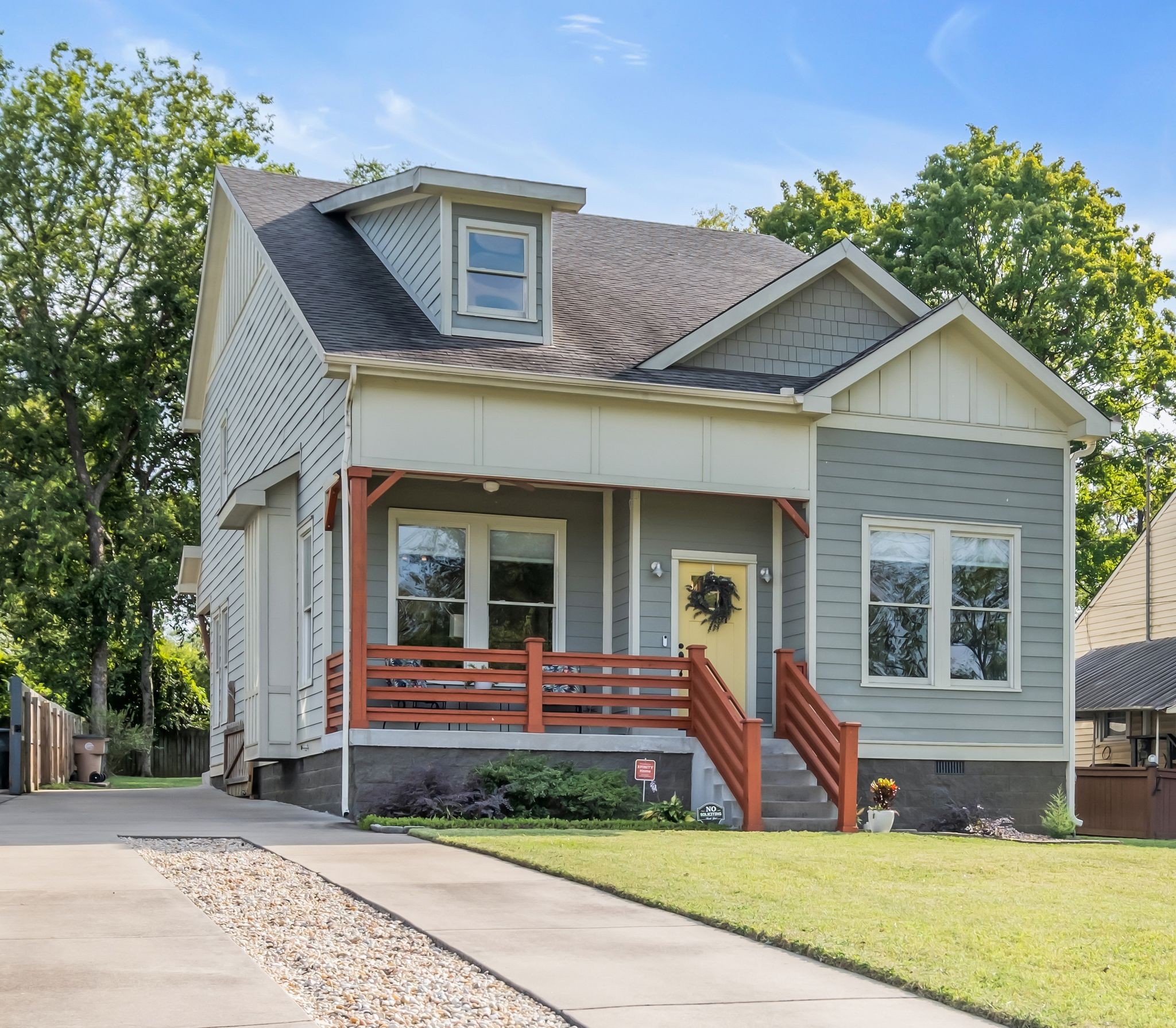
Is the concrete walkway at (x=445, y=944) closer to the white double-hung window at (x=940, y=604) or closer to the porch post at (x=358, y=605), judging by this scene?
the porch post at (x=358, y=605)

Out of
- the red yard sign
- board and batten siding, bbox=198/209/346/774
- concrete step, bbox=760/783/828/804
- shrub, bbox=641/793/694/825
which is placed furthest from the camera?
board and batten siding, bbox=198/209/346/774

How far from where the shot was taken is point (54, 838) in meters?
11.8

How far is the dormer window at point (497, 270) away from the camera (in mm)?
16906

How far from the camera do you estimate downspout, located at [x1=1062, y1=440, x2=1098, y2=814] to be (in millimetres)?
17453

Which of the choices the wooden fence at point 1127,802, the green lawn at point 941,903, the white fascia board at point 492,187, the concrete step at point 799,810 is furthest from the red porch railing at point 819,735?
the wooden fence at point 1127,802

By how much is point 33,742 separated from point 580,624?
8372 mm

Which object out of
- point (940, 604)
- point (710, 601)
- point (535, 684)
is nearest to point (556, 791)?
point (535, 684)

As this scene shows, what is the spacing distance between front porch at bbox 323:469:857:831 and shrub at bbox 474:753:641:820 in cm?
51

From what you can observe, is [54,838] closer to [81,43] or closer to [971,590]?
[971,590]

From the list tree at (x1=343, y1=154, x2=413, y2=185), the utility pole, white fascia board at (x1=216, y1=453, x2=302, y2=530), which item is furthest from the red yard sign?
tree at (x1=343, y1=154, x2=413, y2=185)

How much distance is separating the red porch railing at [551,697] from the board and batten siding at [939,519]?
1731mm

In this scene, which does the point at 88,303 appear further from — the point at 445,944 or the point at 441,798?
the point at 445,944

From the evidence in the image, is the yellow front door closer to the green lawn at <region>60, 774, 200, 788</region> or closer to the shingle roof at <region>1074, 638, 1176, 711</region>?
the shingle roof at <region>1074, 638, 1176, 711</region>

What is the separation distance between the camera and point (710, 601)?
17000 mm
